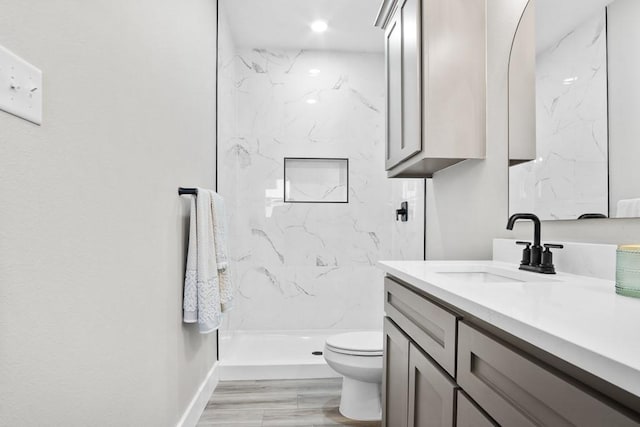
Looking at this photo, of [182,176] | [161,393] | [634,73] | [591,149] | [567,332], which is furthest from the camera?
[182,176]

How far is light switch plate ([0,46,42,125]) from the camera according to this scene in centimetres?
73

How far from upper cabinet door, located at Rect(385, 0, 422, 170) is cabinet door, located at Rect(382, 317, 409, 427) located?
0.82 metres

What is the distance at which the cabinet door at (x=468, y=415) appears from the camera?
77 centimetres

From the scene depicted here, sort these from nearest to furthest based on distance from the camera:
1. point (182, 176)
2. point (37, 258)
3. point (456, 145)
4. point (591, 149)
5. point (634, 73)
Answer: point (37, 258) < point (634, 73) < point (591, 149) < point (456, 145) < point (182, 176)

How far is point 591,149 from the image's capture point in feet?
4.04

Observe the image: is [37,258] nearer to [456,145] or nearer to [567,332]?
[567,332]

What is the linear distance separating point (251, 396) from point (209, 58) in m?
2.14

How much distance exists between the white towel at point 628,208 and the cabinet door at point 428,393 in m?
0.69

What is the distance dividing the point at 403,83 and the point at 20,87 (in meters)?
1.60

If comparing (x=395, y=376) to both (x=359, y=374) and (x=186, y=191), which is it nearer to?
(x=359, y=374)

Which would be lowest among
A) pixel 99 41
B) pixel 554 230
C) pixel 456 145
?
pixel 554 230

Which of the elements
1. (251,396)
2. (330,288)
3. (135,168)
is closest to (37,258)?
(135,168)

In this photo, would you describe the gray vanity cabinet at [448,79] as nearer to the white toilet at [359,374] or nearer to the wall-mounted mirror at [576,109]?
the wall-mounted mirror at [576,109]

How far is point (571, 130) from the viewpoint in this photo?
4.33 feet
